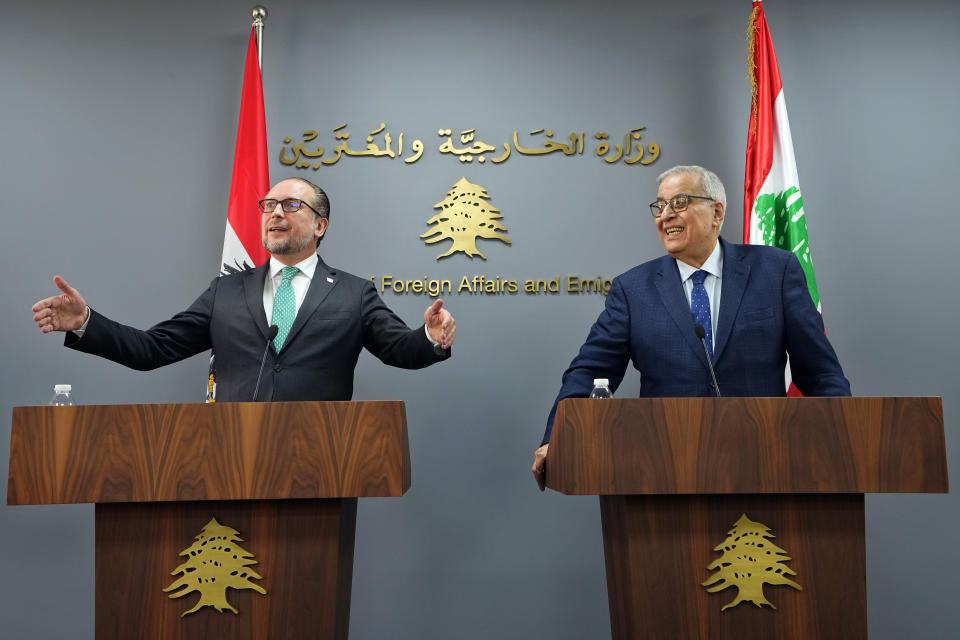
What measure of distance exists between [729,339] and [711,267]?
0.31 meters

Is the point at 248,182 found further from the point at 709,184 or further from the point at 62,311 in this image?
the point at 709,184

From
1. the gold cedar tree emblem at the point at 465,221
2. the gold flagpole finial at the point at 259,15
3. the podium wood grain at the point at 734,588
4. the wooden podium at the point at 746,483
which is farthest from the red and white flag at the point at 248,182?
the podium wood grain at the point at 734,588

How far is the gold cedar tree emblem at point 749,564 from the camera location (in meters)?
1.61

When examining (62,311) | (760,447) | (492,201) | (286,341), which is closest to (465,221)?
(492,201)

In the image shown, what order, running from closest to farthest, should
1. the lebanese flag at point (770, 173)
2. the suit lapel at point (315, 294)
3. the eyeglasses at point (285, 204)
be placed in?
1. the suit lapel at point (315, 294)
2. the eyeglasses at point (285, 204)
3. the lebanese flag at point (770, 173)

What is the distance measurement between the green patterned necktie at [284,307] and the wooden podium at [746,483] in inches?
45.0

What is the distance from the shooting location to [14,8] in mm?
3410

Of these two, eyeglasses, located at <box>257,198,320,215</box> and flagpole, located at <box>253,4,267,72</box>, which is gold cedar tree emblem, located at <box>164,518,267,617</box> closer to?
eyeglasses, located at <box>257,198,320,215</box>

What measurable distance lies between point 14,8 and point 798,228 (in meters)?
3.73

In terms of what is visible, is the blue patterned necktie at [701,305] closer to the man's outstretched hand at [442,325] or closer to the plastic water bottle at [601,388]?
the plastic water bottle at [601,388]

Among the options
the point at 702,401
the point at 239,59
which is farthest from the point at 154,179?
the point at 702,401

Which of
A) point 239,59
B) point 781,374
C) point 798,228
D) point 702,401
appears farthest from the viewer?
point 239,59

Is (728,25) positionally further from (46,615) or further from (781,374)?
(46,615)

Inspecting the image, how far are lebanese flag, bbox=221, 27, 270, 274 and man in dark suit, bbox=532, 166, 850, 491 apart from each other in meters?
1.55
